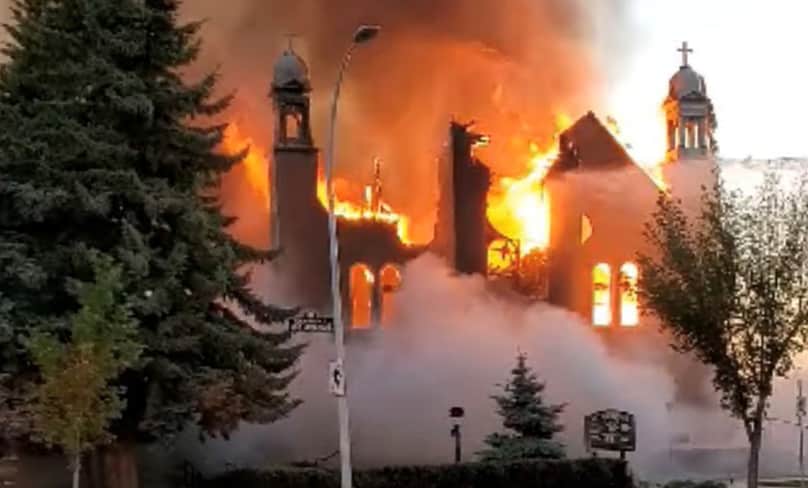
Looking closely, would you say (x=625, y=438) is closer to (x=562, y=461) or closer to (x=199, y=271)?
(x=562, y=461)

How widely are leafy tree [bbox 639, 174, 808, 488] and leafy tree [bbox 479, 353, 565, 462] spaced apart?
4.98 m

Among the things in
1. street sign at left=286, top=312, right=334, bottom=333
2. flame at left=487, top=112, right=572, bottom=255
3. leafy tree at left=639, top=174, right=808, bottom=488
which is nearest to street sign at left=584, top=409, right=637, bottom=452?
leafy tree at left=639, top=174, right=808, bottom=488

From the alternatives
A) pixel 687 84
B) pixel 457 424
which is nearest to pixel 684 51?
pixel 687 84

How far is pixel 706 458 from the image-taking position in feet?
147

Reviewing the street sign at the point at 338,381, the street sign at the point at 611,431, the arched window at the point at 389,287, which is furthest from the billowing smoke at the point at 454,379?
the street sign at the point at 338,381

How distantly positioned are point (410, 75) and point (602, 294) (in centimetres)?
1096

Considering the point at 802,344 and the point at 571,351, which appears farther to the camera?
the point at 571,351

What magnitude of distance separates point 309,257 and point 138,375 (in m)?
17.1

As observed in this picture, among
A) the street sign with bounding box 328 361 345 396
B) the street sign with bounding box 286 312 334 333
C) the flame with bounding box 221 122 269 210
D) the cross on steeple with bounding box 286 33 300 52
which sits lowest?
the street sign with bounding box 328 361 345 396

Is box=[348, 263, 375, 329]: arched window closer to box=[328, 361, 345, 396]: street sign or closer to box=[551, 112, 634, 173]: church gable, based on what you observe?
box=[551, 112, 634, 173]: church gable

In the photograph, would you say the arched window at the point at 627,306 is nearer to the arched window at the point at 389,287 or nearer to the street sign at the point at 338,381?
the arched window at the point at 389,287

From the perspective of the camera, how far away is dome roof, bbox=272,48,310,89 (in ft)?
151

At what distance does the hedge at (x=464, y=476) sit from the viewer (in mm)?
30891

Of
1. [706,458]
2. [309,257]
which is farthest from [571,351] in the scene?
[309,257]
